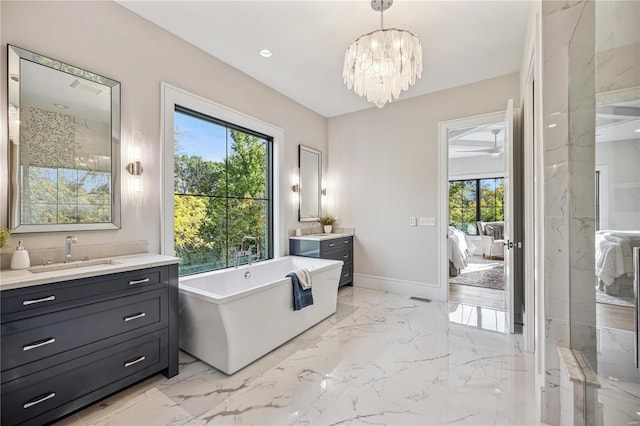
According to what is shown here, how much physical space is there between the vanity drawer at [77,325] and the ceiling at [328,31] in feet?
7.63

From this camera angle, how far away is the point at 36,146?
1871 mm

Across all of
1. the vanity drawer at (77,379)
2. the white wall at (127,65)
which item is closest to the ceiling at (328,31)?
the white wall at (127,65)

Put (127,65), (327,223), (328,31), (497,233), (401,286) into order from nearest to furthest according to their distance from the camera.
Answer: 1. (127,65)
2. (328,31)
3. (401,286)
4. (327,223)
5. (497,233)

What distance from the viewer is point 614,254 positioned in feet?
3.89

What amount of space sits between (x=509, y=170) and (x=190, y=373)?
3.42 m

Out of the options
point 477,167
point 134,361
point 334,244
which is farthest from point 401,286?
point 477,167

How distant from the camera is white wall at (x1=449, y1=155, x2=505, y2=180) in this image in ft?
25.0

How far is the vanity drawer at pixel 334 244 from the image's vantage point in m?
3.95

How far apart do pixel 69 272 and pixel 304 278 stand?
175cm

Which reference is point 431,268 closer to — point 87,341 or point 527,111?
point 527,111

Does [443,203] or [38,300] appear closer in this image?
[38,300]

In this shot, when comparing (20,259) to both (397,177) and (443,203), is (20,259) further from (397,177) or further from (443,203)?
(443,203)

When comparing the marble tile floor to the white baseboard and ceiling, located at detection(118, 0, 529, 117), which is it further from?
ceiling, located at detection(118, 0, 529, 117)

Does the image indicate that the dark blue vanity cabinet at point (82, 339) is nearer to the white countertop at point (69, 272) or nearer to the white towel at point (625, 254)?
the white countertop at point (69, 272)
